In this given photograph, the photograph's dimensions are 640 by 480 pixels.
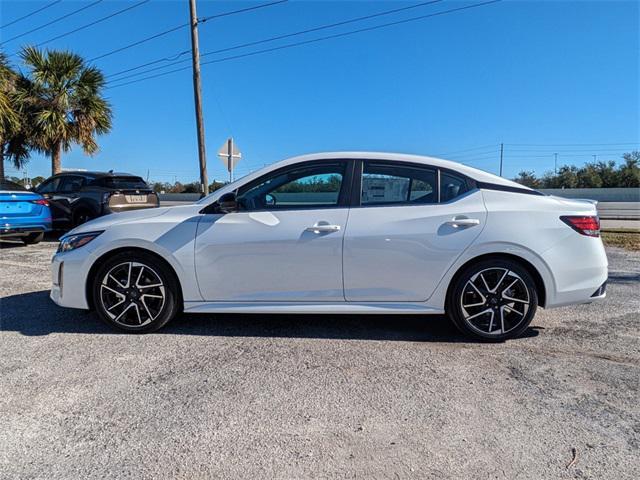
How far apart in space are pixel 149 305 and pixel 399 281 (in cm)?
219

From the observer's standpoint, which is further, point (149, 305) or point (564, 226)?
point (149, 305)

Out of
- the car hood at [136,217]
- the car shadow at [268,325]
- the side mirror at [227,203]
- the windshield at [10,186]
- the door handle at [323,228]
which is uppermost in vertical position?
the windshield at [10,186]

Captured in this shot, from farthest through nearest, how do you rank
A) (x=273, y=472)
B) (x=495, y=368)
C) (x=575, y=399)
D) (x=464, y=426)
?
(x=495, y=368) → (x=575, y=399) → (x=464, y=426) → (x=273, y=472)

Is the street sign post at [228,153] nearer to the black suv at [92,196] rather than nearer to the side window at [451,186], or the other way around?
the black suv at [92,196]

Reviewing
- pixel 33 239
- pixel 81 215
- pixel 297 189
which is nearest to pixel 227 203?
pixel 297 189

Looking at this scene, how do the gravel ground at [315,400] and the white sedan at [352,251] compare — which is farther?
the white sedan at [352,251]

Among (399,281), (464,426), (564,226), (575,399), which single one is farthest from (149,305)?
(564,226)

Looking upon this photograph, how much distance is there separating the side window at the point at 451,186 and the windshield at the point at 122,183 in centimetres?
808

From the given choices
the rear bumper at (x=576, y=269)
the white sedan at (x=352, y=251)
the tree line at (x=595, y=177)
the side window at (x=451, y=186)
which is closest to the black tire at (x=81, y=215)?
the white sedan at (x=352, y=251)

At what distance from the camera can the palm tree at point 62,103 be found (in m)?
15.3

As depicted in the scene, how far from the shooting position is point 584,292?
340 cm

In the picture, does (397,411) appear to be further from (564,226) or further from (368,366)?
(564,226)

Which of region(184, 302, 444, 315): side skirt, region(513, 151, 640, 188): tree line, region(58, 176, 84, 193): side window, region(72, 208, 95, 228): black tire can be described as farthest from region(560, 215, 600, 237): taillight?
region(513, 151, 640, 188): tree line

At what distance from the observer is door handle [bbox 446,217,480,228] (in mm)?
3324
